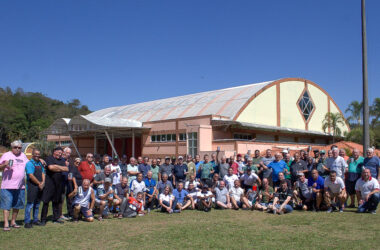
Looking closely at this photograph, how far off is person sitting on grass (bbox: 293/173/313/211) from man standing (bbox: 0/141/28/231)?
7.63 metres

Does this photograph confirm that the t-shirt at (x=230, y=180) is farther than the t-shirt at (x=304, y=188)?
Yes

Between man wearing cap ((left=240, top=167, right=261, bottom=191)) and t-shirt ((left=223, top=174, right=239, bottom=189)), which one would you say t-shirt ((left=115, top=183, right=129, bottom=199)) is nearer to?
t-shirt ((left=223, top=174, right=239, bottom=189))

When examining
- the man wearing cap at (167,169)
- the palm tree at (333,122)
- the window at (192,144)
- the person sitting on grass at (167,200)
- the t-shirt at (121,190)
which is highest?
the palm tree at (333,122)

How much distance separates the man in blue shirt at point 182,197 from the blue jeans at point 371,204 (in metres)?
5.08

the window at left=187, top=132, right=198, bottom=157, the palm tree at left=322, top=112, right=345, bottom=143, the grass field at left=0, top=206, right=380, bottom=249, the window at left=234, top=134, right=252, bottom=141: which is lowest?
the grass field at left=0, top=206, right=380, bottom=249

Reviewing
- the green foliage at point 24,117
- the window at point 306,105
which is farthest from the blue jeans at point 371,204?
the green foliage at point 24,117

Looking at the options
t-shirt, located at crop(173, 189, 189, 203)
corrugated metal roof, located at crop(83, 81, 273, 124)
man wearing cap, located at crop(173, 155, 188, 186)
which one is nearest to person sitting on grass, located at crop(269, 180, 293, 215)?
t-shirt, located at crop(173, 189, 189, 203)

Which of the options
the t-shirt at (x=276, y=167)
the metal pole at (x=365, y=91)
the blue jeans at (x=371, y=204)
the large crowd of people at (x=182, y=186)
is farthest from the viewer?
the metal pole at (x=365, y=91)

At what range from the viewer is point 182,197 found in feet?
36.7

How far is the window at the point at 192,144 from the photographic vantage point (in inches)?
928

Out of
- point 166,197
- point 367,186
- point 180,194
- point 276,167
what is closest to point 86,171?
point 166,197

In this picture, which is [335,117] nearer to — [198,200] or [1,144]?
[198,200]

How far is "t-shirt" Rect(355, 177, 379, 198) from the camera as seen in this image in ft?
32.4

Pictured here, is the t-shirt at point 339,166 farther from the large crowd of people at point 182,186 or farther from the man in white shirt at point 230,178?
the man in white shirt at point 230,178
